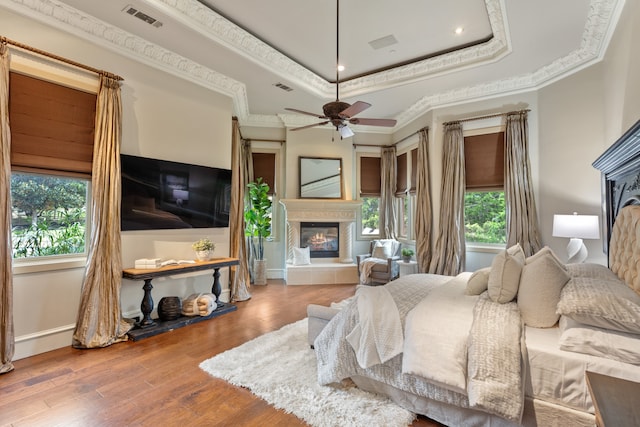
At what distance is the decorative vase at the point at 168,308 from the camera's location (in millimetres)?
3744

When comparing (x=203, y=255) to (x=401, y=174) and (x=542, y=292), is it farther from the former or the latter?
(x=401, y=174)

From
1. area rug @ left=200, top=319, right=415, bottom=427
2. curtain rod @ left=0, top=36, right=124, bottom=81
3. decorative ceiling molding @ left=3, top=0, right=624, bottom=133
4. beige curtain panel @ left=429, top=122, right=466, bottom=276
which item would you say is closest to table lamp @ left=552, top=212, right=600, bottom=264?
A: beige curtain panel @ left=429, top=122, right=466, bottom=276

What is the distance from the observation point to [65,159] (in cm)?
311

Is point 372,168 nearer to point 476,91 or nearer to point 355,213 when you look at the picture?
point 355,213

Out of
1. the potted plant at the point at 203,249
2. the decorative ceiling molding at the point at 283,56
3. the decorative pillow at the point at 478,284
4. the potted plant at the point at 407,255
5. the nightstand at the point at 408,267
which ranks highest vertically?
the decorative ceiling molding at the point at 283,56

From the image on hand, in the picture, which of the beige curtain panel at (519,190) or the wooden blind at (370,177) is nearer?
the beige curtain panel at (519,190)

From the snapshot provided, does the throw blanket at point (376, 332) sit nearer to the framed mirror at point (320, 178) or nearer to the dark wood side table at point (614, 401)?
the dark wood side table at point (614, 401)

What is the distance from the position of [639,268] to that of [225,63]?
15.4ft

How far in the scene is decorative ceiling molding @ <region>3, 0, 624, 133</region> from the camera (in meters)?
3.11

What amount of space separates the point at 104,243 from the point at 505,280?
3.81m

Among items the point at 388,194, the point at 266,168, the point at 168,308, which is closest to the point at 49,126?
the point at 168,308

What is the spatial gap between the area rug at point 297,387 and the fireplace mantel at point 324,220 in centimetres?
285

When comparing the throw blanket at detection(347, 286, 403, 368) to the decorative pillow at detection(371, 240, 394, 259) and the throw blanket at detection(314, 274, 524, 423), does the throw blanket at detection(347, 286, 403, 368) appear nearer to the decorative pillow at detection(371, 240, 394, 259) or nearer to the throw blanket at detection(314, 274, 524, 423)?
the throw blanket at detection(314, 274, 524, 423)

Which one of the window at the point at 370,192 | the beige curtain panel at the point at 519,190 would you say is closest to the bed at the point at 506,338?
the beige curtain panel at the point at 519,190
